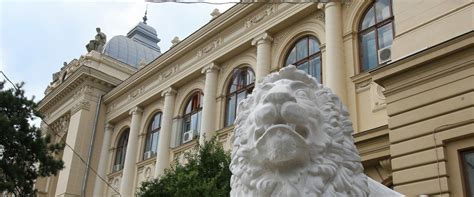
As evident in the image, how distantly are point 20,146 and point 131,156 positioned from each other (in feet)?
18.6

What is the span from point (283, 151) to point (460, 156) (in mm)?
6421

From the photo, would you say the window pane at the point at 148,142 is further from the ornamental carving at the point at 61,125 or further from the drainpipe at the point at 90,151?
→ the ornamental carving at the point at 61,125

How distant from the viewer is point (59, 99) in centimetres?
2520

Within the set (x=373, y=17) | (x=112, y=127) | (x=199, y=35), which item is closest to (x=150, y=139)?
(x=112, y=127)

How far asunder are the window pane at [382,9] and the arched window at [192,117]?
7539 mm

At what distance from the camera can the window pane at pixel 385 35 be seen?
11.6 meters

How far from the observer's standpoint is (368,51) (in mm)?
12203

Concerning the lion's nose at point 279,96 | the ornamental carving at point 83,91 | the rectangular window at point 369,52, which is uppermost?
the ornamental carving at point 83,91

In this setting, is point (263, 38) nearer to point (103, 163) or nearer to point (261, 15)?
point (261, 15)

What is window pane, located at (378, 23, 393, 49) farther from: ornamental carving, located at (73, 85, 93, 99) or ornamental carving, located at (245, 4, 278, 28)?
ornamental carving, located at (73, 85, 93, 99)

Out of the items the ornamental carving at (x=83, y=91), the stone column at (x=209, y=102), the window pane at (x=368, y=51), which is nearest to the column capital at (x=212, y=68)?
the stone column at (x=209, y=102)

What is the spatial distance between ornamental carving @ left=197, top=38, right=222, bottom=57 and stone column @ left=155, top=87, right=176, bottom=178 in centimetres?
203

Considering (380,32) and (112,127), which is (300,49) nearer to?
(380,32)

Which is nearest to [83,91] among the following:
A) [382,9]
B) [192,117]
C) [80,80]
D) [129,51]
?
[80,80]
